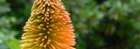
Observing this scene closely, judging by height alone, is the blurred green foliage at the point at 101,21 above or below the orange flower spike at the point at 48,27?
above

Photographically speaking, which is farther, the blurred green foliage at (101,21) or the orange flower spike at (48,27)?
the blurred green foliage at (101,21)

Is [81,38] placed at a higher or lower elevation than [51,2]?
higher

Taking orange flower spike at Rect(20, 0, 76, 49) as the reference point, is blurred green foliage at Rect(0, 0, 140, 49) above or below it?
above

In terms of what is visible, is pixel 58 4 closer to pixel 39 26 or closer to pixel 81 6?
pixel 39 26

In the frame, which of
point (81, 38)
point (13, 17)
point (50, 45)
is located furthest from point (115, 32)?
point (50, 45)

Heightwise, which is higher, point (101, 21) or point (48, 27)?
point (101, 21)
